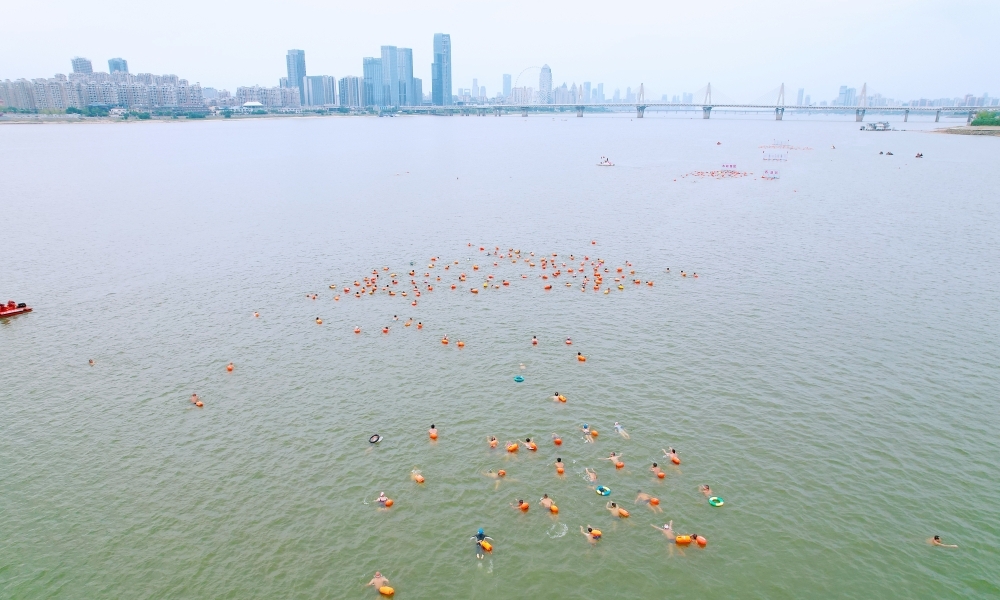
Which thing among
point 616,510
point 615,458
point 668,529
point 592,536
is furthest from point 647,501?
point 592,536

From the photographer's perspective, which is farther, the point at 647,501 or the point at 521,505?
the point at 647,501

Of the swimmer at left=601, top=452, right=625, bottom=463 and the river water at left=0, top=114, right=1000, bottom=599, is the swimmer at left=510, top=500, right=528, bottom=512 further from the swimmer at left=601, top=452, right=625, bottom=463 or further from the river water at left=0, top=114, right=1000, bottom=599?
the swimmer at left=601, top=452, right=625, bottom=463

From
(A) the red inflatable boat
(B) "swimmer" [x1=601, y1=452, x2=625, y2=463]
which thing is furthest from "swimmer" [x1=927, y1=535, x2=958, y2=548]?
(A) the red inflatable boat

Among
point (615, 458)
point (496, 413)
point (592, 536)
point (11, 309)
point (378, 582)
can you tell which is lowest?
point (378, 582)

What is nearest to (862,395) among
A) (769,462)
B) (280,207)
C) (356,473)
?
(769,462)

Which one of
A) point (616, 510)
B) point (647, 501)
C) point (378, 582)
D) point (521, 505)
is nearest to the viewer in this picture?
point (378, 582)

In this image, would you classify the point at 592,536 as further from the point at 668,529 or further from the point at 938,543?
the point at 938,543
